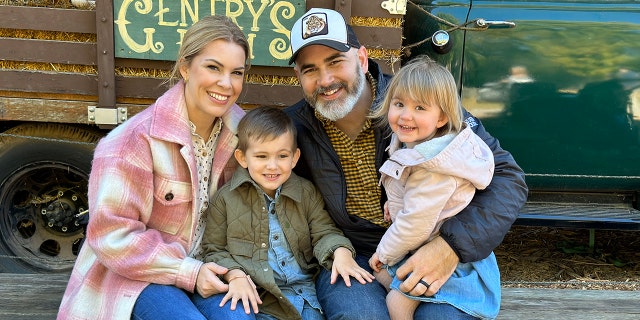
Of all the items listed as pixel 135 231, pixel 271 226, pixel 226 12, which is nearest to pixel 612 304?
pixel 271 226

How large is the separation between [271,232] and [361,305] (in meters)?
0.47

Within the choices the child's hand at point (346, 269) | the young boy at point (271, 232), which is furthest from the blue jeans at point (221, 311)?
the child's hand at point (346, 269)

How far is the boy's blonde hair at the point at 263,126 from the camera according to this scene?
8.39 feet

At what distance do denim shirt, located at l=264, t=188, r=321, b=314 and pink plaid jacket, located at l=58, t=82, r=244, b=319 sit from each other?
0.32 m

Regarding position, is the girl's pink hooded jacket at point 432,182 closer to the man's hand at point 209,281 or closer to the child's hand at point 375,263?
the child's hand at point 375,263

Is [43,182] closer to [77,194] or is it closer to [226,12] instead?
[77,194]

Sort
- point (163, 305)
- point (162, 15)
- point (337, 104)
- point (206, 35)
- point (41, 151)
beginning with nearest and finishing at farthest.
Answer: point (163, 305) → point (206, 35) → point (337, 104) → point (162, 15) → point (41, 151)

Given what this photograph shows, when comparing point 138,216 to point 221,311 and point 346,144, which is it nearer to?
point 221,311

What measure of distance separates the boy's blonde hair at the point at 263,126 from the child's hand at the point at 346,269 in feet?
1.56

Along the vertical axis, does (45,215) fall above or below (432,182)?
below

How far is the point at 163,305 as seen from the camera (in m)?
2.29

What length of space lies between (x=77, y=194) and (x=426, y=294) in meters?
2.59

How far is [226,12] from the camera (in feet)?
11.9

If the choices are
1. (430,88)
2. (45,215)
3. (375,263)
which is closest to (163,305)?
(375,263)
